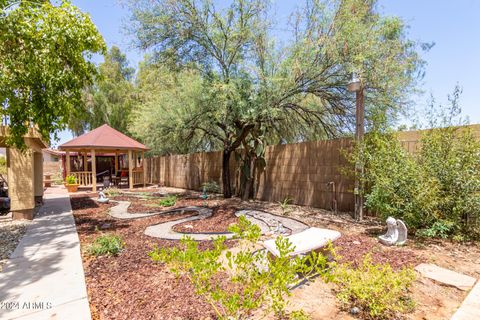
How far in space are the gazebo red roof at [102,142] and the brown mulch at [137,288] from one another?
349 inches

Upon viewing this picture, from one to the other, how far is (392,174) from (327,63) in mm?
3073

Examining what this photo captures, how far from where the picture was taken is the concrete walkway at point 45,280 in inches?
95.6

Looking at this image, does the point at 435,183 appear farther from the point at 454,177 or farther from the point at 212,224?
the point at 212,224

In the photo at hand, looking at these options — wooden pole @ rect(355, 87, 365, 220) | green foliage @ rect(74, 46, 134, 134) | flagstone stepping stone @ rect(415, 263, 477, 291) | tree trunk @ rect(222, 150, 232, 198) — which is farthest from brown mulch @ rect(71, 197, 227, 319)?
green foliage @ rect(74, 46, 134, 134)

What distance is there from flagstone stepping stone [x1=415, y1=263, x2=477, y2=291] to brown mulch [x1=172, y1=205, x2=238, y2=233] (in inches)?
131

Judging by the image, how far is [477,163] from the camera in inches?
159

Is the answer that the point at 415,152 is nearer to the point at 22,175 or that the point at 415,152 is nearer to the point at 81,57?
the point at 81,57

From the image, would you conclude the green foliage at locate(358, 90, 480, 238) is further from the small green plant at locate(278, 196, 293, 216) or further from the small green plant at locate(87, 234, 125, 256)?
the small green plant at locate(87, 234, 125, 256)

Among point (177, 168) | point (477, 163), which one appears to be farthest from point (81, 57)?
point (177, 168)

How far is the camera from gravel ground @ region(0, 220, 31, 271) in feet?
13.1

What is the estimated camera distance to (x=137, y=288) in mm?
2879

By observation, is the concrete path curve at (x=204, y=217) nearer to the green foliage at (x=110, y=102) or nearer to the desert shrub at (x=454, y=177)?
the desert shrub at (x=454, y=177)

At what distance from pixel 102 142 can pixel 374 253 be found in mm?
12653

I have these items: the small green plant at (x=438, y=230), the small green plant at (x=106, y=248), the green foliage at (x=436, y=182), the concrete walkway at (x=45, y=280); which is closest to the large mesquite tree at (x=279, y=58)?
the green foliage at (x=436, y=182)
